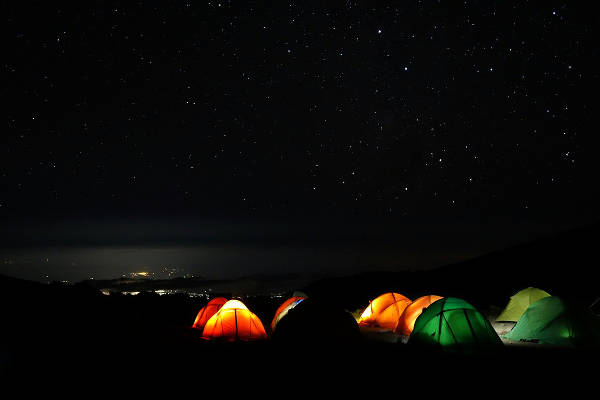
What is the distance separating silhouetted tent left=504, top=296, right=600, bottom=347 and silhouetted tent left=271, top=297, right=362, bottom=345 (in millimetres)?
5419

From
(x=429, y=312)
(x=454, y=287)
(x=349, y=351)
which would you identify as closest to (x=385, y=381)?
(x=349, y=351)

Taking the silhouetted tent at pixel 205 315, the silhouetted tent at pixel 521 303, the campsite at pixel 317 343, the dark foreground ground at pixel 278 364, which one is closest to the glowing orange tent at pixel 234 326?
the campsite at pixel 317 343

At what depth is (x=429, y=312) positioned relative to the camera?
12.5 metres

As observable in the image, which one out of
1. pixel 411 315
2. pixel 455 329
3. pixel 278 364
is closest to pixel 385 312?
pixel 411 315

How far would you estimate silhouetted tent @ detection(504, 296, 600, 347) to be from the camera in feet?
40.7

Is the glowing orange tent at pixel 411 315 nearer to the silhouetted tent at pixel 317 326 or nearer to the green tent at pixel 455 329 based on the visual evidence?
the green tent at pixel 455 329

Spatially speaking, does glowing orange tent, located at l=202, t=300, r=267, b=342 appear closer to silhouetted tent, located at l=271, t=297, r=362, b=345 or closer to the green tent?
silhouetted tent, located at l=271, t=297, r=362, b=345

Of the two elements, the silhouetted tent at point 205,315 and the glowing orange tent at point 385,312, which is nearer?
the glowing orange tent at point 385,312

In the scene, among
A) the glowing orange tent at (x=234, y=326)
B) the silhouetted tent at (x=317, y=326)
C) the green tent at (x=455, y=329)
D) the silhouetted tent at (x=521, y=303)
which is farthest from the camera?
the silhouetted tent at (x=521, y=303)

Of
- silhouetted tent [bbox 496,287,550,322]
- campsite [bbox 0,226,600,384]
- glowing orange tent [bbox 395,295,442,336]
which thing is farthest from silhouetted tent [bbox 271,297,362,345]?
silhouetted tent [bbox 496,287,550,322]

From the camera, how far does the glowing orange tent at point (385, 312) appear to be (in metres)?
18.2

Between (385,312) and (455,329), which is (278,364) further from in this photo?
(385,312)

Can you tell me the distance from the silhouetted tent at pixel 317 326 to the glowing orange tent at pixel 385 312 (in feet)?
22.5

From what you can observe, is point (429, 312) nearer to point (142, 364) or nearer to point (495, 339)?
point (495, 339)
